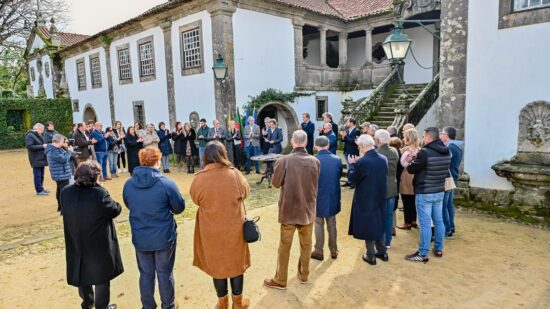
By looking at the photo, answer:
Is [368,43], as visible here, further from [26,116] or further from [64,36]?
[64,36]

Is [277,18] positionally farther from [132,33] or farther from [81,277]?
[81,277]

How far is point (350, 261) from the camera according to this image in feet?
16.7

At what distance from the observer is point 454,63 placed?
24.7ft

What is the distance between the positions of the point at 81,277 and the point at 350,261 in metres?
3.33

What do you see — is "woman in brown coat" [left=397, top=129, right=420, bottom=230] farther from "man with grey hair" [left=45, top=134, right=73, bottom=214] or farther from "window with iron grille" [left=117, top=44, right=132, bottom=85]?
"window with iron grille" [left=117, top=44, right=132, bottom=85]

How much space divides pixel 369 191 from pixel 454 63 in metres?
4.44

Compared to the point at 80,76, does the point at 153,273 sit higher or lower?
lower

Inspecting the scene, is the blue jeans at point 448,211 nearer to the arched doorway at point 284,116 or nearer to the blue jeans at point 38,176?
the blue jeans at point 38,176

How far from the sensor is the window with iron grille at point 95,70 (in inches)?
814

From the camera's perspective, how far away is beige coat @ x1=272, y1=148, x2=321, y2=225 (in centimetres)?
425

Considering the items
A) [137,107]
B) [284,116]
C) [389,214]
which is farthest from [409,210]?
[137,107]

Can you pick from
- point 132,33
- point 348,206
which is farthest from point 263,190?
point 132,33

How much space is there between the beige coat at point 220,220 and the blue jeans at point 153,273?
0.34 metres

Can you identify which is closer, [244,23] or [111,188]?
[111,188]
